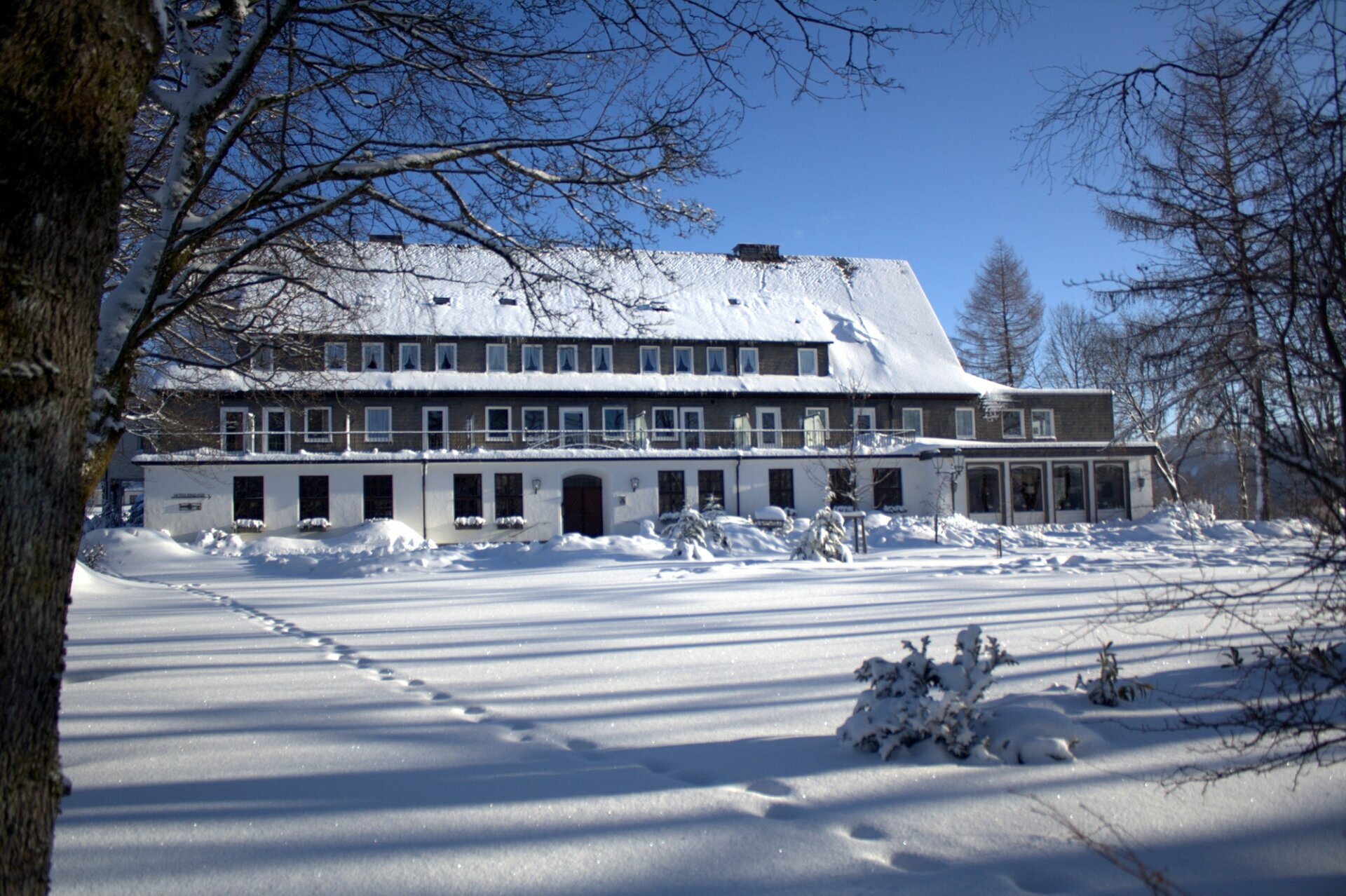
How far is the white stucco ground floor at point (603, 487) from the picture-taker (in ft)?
102

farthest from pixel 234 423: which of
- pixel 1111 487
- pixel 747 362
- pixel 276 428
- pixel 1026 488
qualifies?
pixel 1111 487

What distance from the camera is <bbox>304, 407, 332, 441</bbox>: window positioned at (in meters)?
32.6

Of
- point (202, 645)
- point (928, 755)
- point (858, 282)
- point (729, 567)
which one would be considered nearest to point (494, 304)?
point (858, 282)

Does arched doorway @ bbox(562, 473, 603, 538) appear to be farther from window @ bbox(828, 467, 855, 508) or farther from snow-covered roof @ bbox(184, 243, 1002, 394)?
window @ bbox(828, 467, 855, 508)

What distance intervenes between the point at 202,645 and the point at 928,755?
24.9 ft

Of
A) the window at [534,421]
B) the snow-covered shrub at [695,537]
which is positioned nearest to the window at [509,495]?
the window at [534,421]

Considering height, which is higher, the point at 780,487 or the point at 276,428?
the point at 276,428

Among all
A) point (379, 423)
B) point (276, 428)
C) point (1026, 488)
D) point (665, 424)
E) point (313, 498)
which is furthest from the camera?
point (1026, 488)

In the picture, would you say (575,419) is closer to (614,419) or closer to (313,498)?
(614,419)

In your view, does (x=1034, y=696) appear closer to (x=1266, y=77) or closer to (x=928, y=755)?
(x=928, y=755)

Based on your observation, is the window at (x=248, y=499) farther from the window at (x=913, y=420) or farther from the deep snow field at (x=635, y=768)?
the window at (x=913, y=420)

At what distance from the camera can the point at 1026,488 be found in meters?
37.5

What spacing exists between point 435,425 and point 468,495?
128 inches

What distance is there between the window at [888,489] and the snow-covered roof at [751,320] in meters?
3.60
